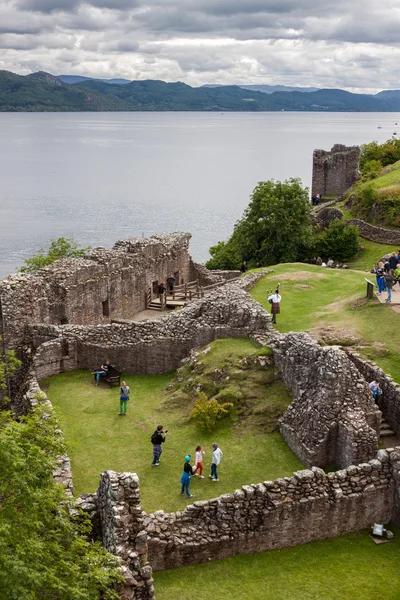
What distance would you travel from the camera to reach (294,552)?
19625 millimetres

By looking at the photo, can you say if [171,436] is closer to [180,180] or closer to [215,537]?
[215,537]

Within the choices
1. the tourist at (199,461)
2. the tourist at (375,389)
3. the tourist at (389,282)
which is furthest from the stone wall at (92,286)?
the tourist at (375,389)

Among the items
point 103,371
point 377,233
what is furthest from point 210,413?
point 377,233

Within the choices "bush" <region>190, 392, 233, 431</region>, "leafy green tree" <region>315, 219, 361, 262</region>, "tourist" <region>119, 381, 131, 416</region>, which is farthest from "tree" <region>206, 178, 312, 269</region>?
"bush" <region>190, 392, 233, 431</region>

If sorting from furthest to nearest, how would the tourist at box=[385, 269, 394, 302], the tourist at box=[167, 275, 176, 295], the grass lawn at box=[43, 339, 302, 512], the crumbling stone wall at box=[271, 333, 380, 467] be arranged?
the tourist at box=[167, 275, 176, 295], the tourist at box=[385, 269, 394, 302], the grass lawn at box=[43, 339, 302, 512], the crumbling stone wall at box=[271, 333, 380, 467]

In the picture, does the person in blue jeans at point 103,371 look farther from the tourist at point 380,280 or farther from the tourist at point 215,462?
the tourist at point 380,280

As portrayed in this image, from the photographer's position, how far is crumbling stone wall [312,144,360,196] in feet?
286

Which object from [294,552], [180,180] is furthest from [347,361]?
[180,180]

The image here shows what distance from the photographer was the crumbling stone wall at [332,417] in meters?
22.0

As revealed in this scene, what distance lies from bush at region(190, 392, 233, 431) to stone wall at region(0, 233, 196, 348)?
1386 centimetres

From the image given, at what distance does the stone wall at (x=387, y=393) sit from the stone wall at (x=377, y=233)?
114 feet

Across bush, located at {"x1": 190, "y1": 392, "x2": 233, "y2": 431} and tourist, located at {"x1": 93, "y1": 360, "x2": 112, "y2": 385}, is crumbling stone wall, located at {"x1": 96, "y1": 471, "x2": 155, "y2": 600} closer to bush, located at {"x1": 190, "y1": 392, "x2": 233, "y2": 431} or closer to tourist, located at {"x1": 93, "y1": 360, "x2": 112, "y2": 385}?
bush, located at {"x1": 190, "y1": 392, "x2": 233, "y2": 431}

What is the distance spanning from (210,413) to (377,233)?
1565 inches

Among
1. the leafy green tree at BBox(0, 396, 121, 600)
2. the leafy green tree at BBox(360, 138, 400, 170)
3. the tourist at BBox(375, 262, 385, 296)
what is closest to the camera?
the leafy green tree at BBox(0, 396, 121, 600)
